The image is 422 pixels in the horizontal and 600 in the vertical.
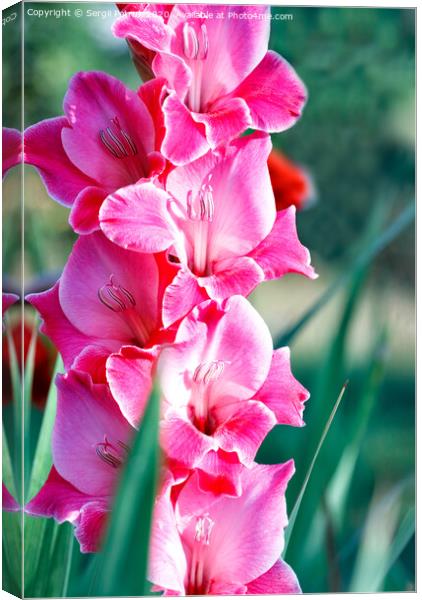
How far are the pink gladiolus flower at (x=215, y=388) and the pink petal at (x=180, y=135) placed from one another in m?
0.28

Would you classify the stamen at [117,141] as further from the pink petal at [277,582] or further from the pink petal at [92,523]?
the pink petal at [277,582]

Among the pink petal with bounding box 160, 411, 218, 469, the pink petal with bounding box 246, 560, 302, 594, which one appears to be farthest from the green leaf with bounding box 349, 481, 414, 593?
the pink petal with bounding box 160, 411, 218, 469

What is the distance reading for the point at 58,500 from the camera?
8.95 feet

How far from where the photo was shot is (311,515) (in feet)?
9.54

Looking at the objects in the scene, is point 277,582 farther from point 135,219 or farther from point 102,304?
point 135,219

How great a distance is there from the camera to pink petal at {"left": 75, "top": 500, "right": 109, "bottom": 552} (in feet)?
8.89

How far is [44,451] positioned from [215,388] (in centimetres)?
36

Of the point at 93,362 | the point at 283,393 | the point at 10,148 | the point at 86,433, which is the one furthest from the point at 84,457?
the point at 10,148

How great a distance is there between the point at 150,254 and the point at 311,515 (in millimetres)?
657

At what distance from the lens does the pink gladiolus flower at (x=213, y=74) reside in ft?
8.82

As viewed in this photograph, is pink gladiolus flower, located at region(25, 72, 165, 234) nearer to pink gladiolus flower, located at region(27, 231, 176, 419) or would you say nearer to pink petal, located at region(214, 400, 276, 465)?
pink gladiolus flower, located at region(27, 231, 176, 419)

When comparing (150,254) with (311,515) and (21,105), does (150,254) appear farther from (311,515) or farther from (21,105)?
(311,515)

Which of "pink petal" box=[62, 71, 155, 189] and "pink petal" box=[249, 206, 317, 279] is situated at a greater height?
"pink petal" box=[62, 71, 155, 189]

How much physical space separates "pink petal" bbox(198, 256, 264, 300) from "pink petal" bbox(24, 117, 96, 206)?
295 mm
